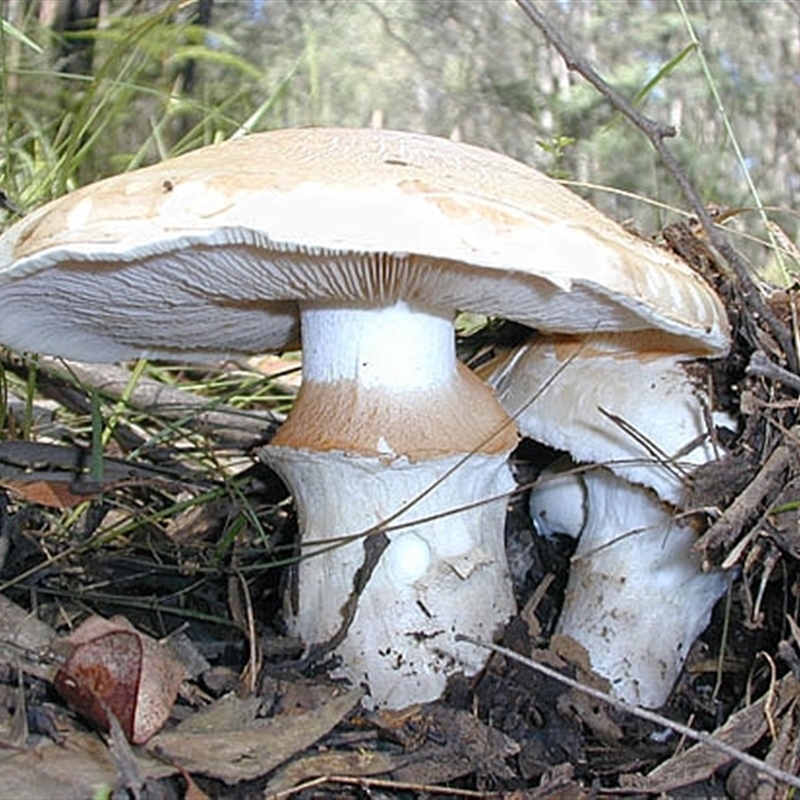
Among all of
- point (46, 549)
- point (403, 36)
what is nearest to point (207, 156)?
point (46, 549)

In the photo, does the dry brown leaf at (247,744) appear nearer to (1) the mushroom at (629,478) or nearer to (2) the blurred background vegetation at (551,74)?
(1) the mushroom at (629,478)

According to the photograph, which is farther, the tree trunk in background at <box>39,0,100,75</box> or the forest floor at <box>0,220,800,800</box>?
the tree trunk in background at <box>39,0,100,75</box>

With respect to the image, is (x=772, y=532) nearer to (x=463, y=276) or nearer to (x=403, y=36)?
(x=463, y=276)

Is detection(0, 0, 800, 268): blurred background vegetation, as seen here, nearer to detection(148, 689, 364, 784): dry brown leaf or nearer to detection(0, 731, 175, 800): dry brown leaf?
detection(148, 689, 364, 784): dry brown leaf

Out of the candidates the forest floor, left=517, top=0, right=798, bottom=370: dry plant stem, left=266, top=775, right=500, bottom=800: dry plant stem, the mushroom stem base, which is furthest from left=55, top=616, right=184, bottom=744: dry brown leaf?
left=517, top=0, right=798, bottom=370: dry plant stem

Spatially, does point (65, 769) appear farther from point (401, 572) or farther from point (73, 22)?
point (73, 22)

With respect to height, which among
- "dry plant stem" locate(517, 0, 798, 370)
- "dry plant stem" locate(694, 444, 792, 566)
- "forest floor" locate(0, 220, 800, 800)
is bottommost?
"forest floor" locate(0, 220, 800, 800)

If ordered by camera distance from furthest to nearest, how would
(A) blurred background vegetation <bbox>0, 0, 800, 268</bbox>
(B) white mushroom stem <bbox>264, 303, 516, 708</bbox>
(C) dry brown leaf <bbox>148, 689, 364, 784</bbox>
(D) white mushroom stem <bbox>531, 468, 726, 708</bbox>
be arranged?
1. (A) blurred background vegetation <bbox>0, 0, 800, 268</bbox>
2. (D) white mushroom stem <bbox>531, 468, 726, 708</bbox>
3. (B) white mushroom stem <bbox>264, 303, 516, 708</bbox>
4. (C) dry brown leaf <bbox>148, 689, 364, 784</bbox>
